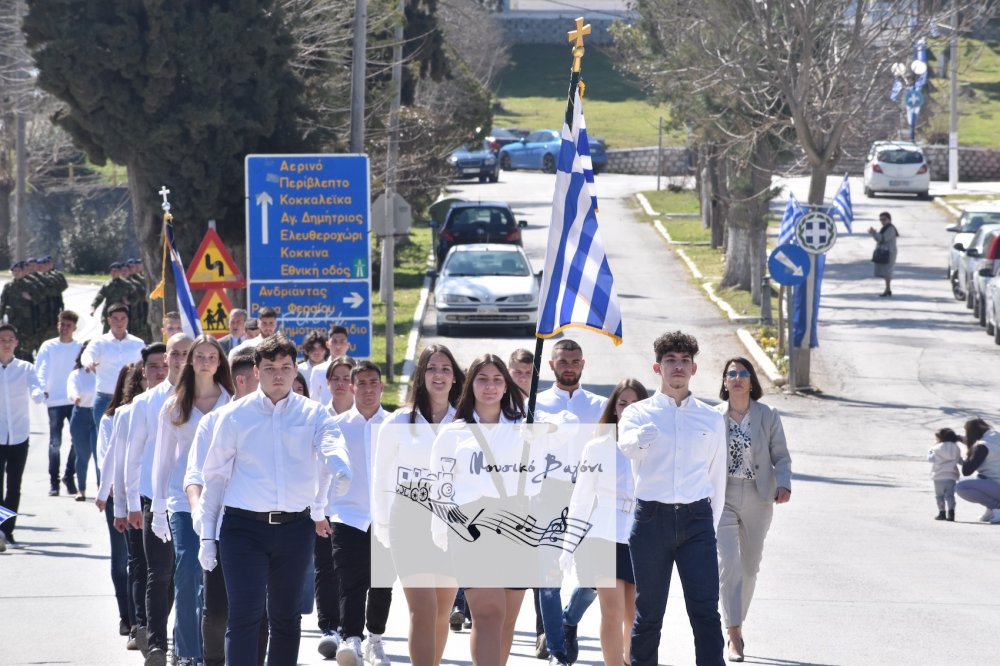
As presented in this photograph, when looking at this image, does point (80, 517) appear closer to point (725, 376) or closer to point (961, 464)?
point (725, 376)

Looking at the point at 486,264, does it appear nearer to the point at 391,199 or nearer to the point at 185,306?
the point at 391,199

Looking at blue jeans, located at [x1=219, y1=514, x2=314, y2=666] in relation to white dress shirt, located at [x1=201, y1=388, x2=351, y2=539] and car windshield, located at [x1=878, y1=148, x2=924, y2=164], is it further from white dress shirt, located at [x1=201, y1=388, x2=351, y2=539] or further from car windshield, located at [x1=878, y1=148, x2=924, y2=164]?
car windshield, located at [x1=878, y1=148, x2=924, y2=164]

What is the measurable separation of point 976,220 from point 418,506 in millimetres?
28592

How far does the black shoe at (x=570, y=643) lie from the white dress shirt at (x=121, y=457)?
2.46m

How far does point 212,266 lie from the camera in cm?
1641

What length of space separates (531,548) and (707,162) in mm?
27892

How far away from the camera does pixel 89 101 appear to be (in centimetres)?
2077

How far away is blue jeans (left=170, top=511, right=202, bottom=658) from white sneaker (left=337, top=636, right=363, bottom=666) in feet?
2.44

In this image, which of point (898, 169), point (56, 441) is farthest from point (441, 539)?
point (898, 169)

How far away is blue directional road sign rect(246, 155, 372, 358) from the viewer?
55.8 feet

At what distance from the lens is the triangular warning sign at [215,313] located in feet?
54.7

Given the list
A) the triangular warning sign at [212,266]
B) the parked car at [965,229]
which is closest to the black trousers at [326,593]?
the triangular warning sign at [212,266]

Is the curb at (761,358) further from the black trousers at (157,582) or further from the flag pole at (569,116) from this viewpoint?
the black trousers at (157,582)

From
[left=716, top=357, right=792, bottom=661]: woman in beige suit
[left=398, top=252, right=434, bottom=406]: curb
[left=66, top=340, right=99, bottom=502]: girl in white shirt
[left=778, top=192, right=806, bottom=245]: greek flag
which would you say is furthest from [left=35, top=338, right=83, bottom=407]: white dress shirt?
[left=778, top=192, right=806, bottom=245]: greek flag
